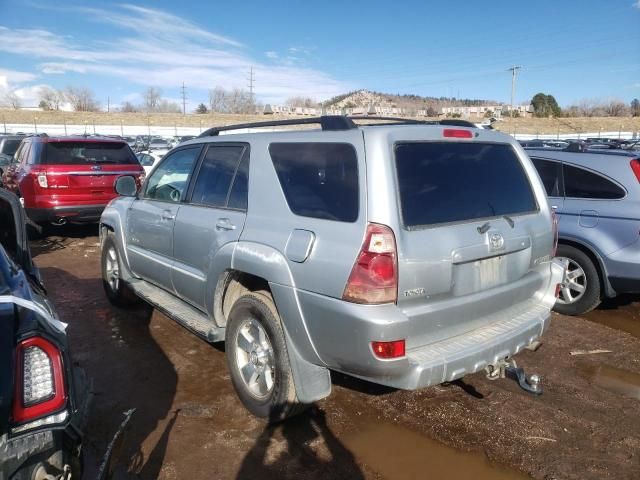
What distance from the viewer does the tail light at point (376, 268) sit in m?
2.62

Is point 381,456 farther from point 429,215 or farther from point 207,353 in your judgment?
point 207,353

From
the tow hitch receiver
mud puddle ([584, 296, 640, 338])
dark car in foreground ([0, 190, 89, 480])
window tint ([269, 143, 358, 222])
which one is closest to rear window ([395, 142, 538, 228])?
window tint ([269, 143, 358, 222])

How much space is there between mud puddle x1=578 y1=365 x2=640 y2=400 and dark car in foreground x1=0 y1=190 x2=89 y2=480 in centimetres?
380

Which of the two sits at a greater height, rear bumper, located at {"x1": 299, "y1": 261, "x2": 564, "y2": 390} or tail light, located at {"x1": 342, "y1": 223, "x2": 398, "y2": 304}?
tail light, located at {"x1": 342, "y1": 223, "x2": 398, "y2": 304}

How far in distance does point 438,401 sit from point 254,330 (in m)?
1.47

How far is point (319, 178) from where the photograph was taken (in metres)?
3.03

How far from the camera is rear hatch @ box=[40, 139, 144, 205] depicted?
28.0 feet

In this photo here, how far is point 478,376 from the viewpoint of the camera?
4051mm

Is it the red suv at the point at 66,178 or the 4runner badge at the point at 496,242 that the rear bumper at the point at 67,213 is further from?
the 4runner badge at the point at 496,242

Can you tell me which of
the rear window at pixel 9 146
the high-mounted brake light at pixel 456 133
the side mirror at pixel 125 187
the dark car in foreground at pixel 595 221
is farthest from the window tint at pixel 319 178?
the rear window at pixel 9 146

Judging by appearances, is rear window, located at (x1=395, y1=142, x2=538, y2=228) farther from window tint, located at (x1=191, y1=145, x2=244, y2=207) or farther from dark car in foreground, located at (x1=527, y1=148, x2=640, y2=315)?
dark car in foreground, located at (x1=527, y1=148, x2=640, y2=315)

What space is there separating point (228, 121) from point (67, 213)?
54213 mm

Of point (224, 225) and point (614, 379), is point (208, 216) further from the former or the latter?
point (614, 379)

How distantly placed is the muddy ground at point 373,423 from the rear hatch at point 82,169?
463 cm
